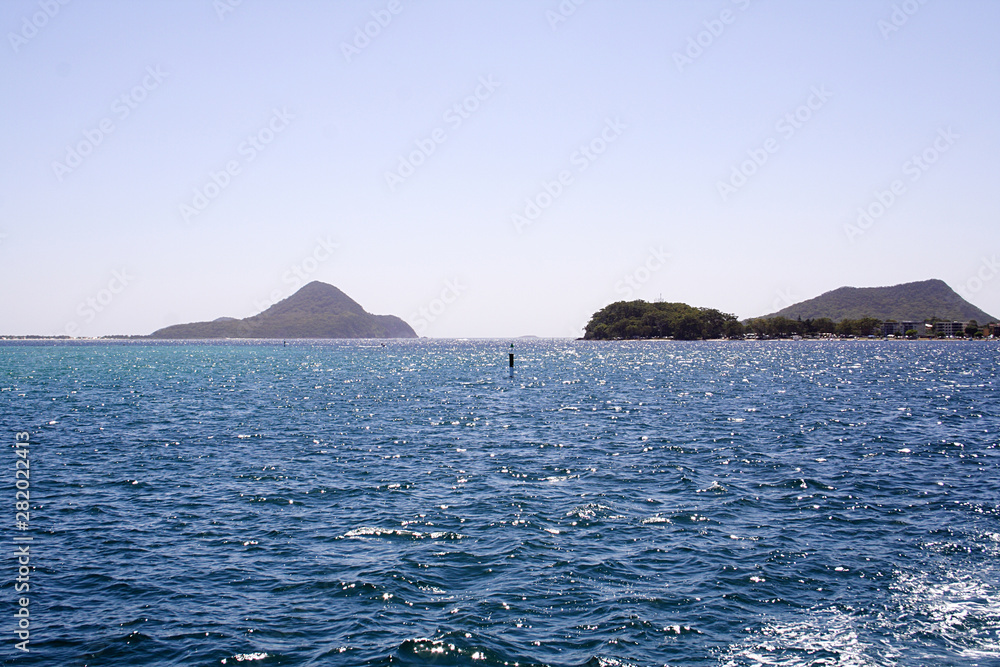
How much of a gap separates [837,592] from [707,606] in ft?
11.8

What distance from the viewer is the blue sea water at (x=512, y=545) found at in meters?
12.9

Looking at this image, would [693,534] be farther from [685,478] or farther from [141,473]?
[141,473]

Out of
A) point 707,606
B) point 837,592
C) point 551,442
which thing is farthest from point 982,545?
point 551,442

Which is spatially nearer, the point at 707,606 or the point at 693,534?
the point at 707,606

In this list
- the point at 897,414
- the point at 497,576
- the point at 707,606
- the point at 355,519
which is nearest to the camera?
the point at 707,606

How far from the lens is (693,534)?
64.4 ft

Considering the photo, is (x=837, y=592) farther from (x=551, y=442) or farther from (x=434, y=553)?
(x=551, y=442)

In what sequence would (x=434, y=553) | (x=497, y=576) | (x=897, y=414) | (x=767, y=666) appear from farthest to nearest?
1. (x=897, y=414)
2. (x=434, y=553)
3. (x=497, y=576)
4. (x=767, y=666)

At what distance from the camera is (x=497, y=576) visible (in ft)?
53.5

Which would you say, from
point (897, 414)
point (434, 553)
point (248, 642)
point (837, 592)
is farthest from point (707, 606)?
point (897, 414)

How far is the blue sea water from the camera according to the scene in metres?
12.9

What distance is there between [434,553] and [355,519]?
4.62 meters

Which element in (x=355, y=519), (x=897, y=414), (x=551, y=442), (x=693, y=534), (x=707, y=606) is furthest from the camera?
(x=897, y=414)

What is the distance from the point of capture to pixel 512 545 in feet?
61.2
